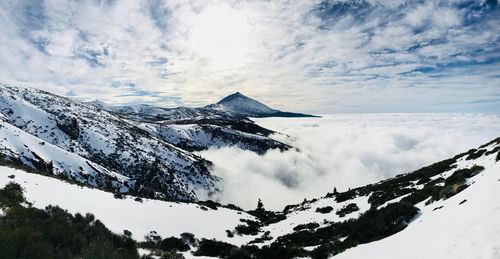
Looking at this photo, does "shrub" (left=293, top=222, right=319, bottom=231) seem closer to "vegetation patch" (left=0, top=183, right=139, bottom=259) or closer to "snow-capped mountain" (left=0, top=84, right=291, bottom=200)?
"vegetation patch" (left=0, top=183, right=139, bottom=259)

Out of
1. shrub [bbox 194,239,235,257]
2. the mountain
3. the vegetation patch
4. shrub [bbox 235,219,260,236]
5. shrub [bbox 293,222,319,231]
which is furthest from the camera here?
shrub [bbox 235,219,260,236]

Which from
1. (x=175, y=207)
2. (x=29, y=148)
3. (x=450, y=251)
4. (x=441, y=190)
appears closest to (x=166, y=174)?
(x=29, y=148)

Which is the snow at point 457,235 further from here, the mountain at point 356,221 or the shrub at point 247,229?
the shrub at point 247,229

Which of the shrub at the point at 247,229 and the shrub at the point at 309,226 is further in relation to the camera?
the shrub at the point at 247,229

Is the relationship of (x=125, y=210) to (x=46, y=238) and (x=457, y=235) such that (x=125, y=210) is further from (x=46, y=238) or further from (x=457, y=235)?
(x=457, y=235)

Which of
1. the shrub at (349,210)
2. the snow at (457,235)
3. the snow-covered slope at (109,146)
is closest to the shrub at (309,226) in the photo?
the shrub at (349,210)

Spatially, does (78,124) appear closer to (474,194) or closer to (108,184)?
(108,184)

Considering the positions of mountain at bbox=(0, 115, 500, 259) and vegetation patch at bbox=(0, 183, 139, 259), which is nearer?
vegetation patch at bbox=(0, 183, 139, 259)

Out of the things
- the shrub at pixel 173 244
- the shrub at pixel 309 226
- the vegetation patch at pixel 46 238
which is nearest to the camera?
the vegetation patch at pixel 46 238

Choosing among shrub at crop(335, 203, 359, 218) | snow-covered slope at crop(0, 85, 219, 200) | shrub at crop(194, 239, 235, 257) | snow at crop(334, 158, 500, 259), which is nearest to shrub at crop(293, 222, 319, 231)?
shrub at crop(335, 203, 359, 218)
